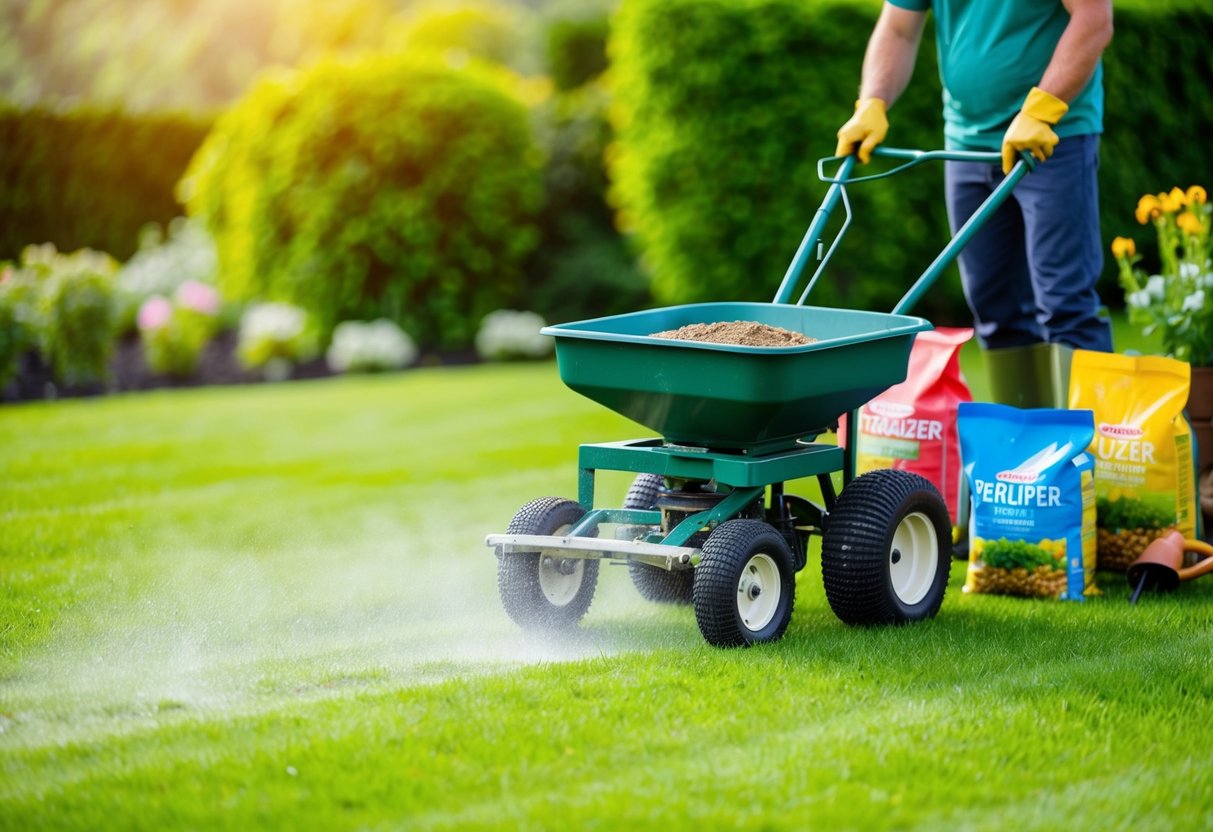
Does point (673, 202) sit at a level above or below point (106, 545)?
above

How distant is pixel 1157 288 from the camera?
4.80 metres

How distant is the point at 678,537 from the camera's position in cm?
359

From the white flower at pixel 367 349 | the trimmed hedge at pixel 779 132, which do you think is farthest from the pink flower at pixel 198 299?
the trimmed hedge at pixel 779 132

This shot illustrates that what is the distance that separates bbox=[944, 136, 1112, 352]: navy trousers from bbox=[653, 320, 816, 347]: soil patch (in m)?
1.00

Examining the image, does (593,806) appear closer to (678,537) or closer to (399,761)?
(399,761)

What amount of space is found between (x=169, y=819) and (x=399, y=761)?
1.37ft

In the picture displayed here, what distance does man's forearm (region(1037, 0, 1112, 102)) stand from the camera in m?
4.14

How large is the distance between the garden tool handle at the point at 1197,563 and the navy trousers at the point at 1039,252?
67cm

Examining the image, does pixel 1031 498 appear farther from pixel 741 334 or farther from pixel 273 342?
pixel 273 342

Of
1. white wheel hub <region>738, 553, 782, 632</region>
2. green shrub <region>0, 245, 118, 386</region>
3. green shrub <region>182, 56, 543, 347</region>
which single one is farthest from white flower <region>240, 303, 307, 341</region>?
white wheel hub <region>738, 553, 782, 632</region>

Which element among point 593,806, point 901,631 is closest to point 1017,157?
point 901,631

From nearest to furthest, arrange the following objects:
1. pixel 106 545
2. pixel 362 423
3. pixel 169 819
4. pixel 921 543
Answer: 1. pixel 169 819
2. pixel 921 543
3. pixel 106 545
4. pixel 362 423

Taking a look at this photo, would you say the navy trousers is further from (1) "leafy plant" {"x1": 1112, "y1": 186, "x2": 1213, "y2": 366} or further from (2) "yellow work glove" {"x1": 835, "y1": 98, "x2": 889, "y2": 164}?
(2) "yellow work glove" {"x1": 835, "y1": 98, "x2": 889, "y2": 164}

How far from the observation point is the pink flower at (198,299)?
1005 cm
